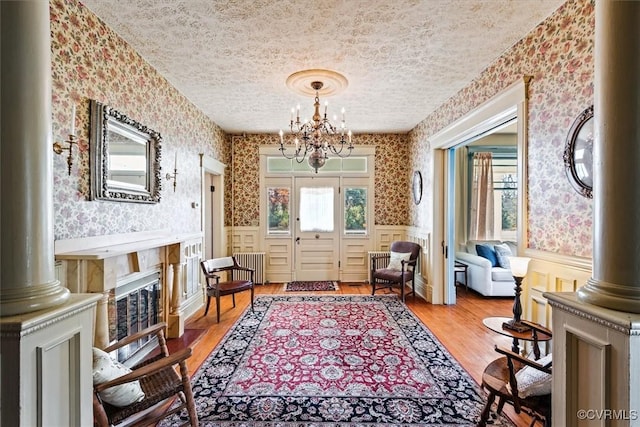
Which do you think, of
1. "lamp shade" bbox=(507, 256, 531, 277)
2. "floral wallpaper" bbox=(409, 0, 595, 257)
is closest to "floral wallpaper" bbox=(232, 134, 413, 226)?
"floral wallpaper" bbox=(409, 0, 595, 257)

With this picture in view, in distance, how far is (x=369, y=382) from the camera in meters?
2.37

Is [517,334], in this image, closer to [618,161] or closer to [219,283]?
[618,161]

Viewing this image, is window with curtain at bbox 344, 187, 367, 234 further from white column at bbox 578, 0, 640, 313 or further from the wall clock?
white column at bbox 578, 0, 640, 313

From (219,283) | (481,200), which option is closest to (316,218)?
(219,283)

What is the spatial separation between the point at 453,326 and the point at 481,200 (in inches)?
116

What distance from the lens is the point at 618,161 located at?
1.14m

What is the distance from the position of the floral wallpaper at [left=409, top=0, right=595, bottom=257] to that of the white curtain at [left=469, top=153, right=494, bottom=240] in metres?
3.24

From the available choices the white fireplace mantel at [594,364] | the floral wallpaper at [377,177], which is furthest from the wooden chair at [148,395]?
the floral wallpaper at [377,177]

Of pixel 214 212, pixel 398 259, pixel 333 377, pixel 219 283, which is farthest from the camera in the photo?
pixel 214 212

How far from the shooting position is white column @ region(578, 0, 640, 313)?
1113mm

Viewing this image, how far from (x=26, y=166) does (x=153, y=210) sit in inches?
84.3

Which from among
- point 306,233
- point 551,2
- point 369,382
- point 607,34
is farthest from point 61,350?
point 306,233

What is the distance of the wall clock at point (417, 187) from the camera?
4932mm

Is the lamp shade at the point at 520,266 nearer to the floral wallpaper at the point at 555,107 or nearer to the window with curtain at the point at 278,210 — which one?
the floral wallpaper at the point at 555,107
